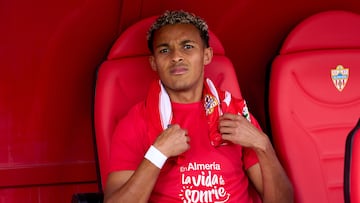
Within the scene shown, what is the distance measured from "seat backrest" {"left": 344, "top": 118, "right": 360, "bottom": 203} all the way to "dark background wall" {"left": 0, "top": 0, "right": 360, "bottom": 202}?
96cm

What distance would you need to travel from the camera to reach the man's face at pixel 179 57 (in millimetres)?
1990

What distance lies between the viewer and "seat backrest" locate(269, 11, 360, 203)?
2.24 meters

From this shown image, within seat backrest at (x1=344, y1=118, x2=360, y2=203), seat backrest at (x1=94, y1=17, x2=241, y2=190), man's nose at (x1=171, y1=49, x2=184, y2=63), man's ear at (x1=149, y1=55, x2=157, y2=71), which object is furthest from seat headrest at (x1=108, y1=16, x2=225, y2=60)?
seat backrest at (x1=344, y1=118, x2=360, y2=203)

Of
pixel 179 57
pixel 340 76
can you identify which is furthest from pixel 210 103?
pixel 340 76

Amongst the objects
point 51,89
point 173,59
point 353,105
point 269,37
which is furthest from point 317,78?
point 51,89

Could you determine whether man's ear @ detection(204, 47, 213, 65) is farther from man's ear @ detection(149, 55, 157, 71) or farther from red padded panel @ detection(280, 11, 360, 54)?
red padded panel @ detection(280, 11, 360, 54)

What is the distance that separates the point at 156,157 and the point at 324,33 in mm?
998

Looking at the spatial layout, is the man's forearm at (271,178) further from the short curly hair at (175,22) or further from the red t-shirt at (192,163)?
the short curly hair at (175,22)

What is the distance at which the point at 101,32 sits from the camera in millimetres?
2398

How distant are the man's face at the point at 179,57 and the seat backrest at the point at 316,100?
1.37ft

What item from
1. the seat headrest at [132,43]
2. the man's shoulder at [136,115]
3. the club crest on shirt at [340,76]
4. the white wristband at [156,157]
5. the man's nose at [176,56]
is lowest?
the white wristband at [156,157]

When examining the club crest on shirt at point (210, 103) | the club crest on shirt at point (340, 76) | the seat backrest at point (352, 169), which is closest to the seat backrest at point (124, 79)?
the club crest on shirt at point (210, 103)

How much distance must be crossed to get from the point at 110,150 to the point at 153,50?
398 mm

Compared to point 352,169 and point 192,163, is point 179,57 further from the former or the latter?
point 352,169
